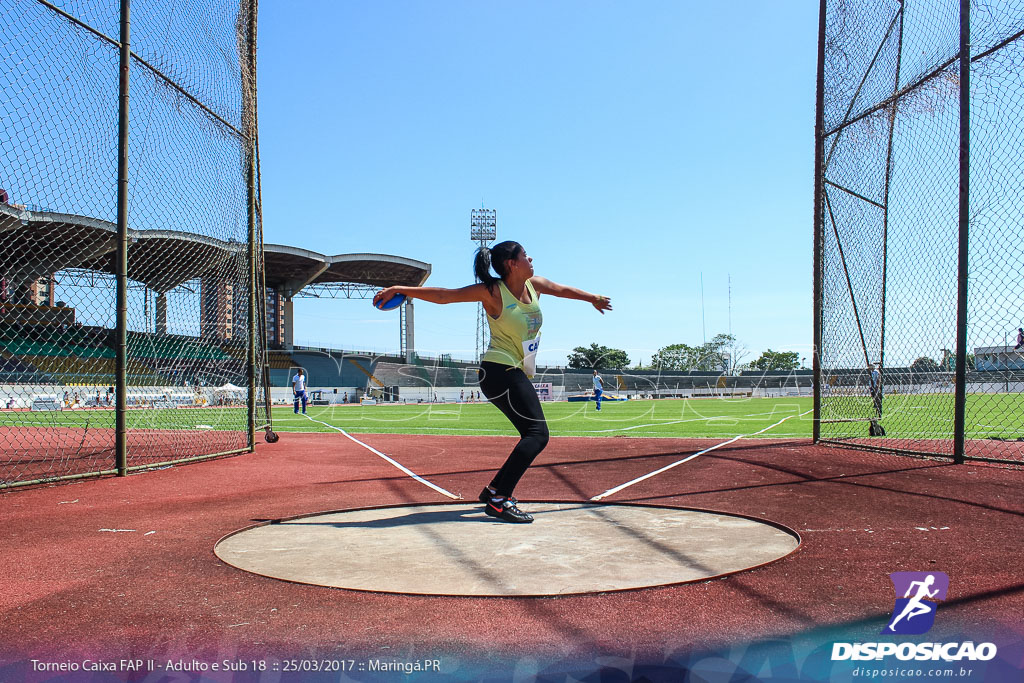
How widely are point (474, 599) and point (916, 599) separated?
6.47 feet

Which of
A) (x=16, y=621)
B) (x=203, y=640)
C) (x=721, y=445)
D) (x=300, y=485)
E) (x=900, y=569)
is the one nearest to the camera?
(x=203, y=640)

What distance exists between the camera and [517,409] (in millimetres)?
5453

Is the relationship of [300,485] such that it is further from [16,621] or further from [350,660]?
[350,660]

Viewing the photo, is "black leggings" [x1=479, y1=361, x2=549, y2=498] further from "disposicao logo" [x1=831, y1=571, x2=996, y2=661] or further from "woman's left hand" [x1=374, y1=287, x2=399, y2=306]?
"disposicao logo" [x1=831, y1=571, x2=996, y2=661]

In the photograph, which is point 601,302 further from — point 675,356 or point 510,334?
point 675,356

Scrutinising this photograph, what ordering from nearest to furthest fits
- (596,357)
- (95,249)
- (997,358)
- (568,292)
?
(568,292) < (95,249) < (997,358) < (596,357)

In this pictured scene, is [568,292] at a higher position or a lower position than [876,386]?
higher

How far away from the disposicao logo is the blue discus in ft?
12.3

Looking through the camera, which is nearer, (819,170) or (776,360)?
(819,170)

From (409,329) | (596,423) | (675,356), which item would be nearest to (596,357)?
(675,356)

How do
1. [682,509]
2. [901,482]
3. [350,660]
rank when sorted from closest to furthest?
[350,660] → [682,509] → [901,482]

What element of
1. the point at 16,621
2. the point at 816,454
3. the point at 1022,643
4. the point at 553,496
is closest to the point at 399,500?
the point at 553,496

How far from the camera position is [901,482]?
6.63m

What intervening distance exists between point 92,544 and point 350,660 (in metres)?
2.96
